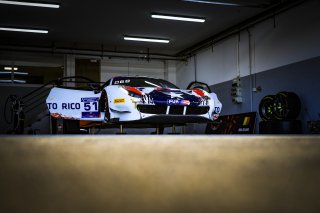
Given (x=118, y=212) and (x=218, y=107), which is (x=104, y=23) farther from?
(x=118, y=212)

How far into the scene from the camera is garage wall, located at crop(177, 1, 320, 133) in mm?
8992

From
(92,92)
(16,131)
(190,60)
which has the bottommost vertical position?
(16,131)

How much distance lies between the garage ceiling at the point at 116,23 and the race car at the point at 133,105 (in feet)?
15.4

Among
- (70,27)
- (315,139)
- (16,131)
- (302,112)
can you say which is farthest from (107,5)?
(315,139)

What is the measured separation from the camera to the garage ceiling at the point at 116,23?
33.6ft

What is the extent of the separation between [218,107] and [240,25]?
252 inches

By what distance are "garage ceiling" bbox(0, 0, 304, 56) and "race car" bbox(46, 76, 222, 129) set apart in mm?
4691

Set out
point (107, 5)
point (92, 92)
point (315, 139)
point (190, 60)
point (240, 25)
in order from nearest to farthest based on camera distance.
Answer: point (315, 139)
point (92, 92)
point (107, 5)
point (240, 25)
point (190, 60)

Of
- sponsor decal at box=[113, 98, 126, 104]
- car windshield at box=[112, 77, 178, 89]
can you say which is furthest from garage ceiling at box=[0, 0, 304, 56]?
sponsor decal at box=[113, 98, 126, 104]

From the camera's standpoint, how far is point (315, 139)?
522 mm

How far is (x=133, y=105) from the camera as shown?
5391 mm

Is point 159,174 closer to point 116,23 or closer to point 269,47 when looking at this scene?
point 269,47

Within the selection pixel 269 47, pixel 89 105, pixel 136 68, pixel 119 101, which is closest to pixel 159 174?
pixel 119 101

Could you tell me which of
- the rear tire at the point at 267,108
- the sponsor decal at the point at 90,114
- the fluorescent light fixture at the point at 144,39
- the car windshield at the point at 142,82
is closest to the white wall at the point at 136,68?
the fluorescent light fixture at the point at 144,39
